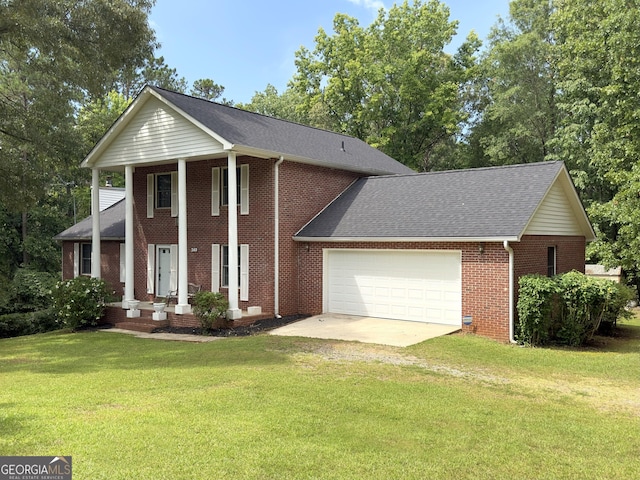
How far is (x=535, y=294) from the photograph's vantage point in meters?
12.2

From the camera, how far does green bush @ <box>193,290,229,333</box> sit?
14.8 meters

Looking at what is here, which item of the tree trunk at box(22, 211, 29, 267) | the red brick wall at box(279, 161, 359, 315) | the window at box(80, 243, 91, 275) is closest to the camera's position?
the red brick wall at box(279, 161, 359, 315)

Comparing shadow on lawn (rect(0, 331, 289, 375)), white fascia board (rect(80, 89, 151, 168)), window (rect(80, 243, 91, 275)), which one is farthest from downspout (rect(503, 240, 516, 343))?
window (rect(80, 243, 91, 275))

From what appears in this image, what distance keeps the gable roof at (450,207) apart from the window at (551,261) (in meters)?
1.09

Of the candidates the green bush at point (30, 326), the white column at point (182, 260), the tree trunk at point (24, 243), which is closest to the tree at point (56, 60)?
the green bush at point (30, 326)

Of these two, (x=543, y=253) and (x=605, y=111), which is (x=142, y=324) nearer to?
(x=543, y=253)

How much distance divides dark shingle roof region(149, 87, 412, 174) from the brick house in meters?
0.09

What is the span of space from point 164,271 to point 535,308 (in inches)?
515

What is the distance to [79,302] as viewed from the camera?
1725 cm

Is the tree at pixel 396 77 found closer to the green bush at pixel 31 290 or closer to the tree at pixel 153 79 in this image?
the tree at pixel 153 79

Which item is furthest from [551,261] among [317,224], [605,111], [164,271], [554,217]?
[164,271]

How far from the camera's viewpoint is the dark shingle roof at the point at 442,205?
1385 centimetres

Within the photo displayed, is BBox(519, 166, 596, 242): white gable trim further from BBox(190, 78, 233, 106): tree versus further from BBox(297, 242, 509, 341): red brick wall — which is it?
BBox(190, 78, 233, 106): tree

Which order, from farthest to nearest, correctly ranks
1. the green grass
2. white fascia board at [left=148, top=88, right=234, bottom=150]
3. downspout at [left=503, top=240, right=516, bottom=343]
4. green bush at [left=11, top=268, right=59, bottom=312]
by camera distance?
green bush at [left=11, top=268, right=59, bottom=312], white fascia board at [left=148, top=88, right=234, bottom=150], downspout at [left=503, top=240, right=516, bottom=343], the green grass
